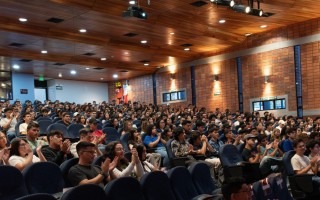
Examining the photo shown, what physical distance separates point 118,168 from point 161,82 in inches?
543

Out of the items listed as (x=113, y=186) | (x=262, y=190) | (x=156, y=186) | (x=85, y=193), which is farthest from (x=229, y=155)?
(x=85, y=193)

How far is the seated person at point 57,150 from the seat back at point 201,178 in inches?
52.7

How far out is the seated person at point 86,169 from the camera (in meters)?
3.14

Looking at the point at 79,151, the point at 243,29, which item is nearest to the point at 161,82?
the point at 243,29

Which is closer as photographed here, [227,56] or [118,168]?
[118,168]

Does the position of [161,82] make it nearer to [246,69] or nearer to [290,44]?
[246,69]

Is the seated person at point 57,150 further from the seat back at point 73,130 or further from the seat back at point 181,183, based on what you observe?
the seat back at point 73,130

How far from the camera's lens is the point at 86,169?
3244mm

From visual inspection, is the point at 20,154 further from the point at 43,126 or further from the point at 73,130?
the point at 43,126

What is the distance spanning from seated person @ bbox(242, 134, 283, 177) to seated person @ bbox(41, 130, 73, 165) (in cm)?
269

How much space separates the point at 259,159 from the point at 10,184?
3.81 metres

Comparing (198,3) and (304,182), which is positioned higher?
(198,3)

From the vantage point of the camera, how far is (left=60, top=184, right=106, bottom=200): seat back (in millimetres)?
2350

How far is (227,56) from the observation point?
46.7 ft
